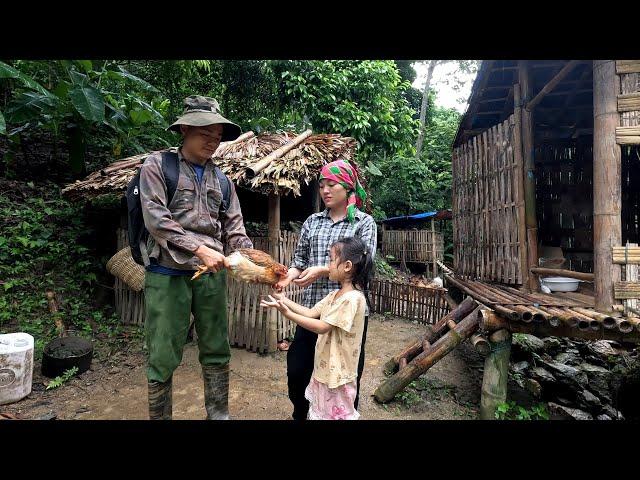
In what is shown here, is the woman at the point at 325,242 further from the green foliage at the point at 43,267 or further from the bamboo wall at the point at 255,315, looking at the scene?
the green foliage at the point at 43,267

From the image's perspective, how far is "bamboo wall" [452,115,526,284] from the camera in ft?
17.4

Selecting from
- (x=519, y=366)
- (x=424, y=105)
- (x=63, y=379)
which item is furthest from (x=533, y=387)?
(x=424, y=105)

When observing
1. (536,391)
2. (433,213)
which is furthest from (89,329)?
(433,213)

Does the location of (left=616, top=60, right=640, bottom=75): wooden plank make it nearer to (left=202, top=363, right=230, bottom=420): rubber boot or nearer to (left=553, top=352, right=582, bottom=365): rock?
(left=553, top=352, right=582, bottom=365): rock

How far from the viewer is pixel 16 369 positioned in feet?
12.6

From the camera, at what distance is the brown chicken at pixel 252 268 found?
7.38 ft

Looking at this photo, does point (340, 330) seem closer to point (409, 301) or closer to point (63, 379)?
point (63, 379)

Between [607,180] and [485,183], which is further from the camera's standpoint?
[485,183]

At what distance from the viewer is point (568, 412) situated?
14.9ft

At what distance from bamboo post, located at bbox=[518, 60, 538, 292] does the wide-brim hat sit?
14.5 ft

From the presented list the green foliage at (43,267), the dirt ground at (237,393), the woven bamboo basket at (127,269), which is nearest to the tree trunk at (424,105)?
the dirt ground at (237,393)

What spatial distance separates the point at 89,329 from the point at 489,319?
586cm

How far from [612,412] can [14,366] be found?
7.26m

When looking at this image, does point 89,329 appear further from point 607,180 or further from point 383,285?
point 607,180
